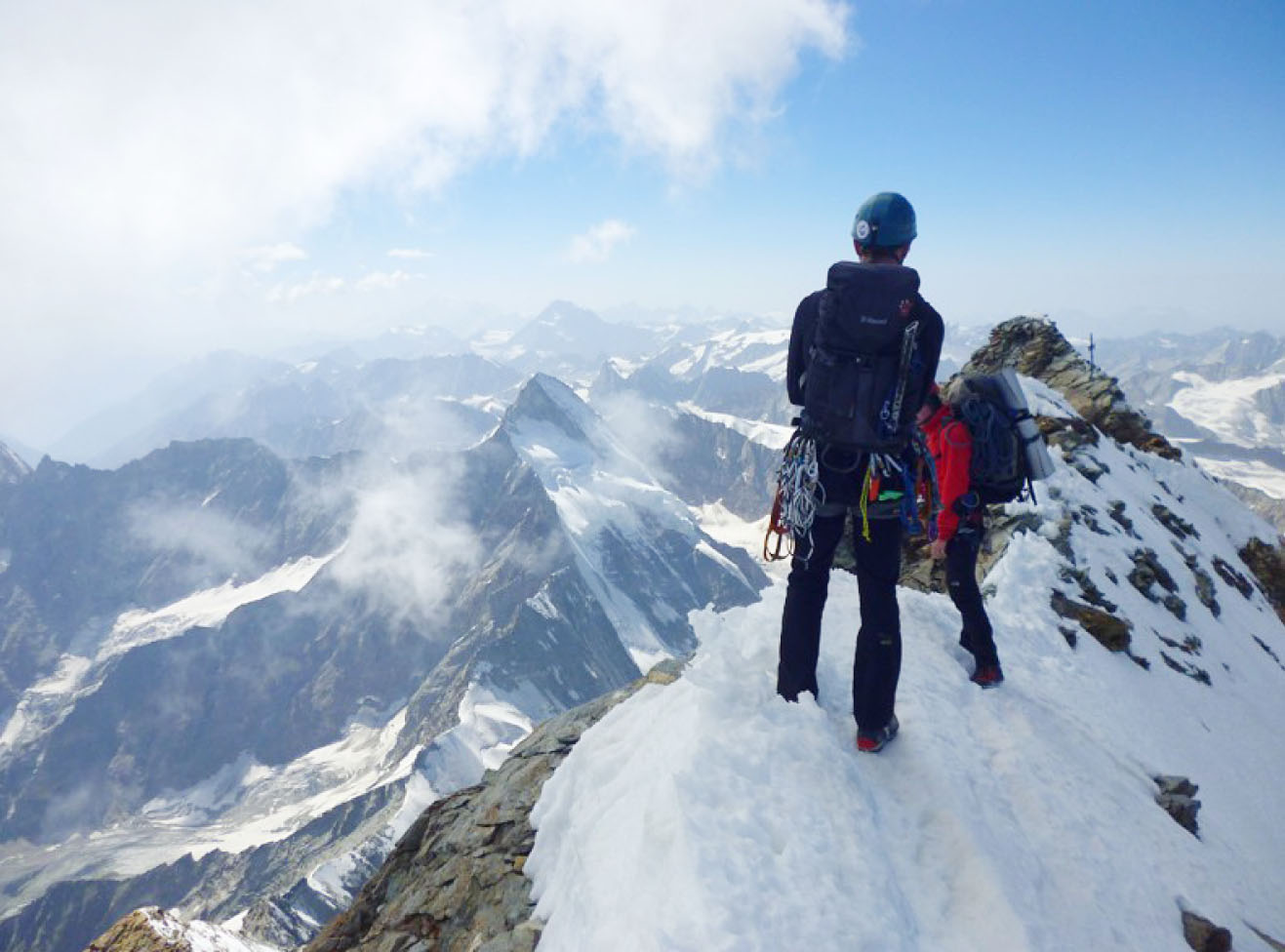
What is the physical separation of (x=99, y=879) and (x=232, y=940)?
262 metres

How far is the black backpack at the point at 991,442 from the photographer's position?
375 inches

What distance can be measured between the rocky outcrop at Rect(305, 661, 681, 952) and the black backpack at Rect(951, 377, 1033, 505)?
534 cm

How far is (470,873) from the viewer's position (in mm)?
7801

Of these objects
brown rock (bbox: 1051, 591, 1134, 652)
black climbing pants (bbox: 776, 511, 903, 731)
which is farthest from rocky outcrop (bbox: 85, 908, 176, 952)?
brown rock (bbox: 1051, 591, 1134, 652)

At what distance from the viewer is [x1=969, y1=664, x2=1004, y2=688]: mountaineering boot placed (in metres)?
9.48

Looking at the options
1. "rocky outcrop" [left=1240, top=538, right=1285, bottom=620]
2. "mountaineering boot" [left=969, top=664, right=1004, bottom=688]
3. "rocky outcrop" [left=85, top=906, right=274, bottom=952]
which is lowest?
"rocky outcrop" [left=1240, top=538, right=1285, bottom=620]

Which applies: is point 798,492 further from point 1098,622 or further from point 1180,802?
point 1098,622

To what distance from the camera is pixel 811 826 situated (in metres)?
5.76

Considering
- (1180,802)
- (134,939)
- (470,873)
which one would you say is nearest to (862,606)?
(470,873)

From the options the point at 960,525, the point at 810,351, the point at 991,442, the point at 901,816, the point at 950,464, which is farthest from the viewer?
the point at 960,525

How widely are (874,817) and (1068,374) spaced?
34.9 meters

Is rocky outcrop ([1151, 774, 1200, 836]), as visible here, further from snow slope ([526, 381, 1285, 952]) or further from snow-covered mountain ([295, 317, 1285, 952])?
snow slope ([526, 381, 1285, 952])

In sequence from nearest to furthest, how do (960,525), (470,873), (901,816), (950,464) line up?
(901,816), (470,873), (950,464), (960,525)

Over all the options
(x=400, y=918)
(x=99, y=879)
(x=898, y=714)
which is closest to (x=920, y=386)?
(x=898, y=714)
